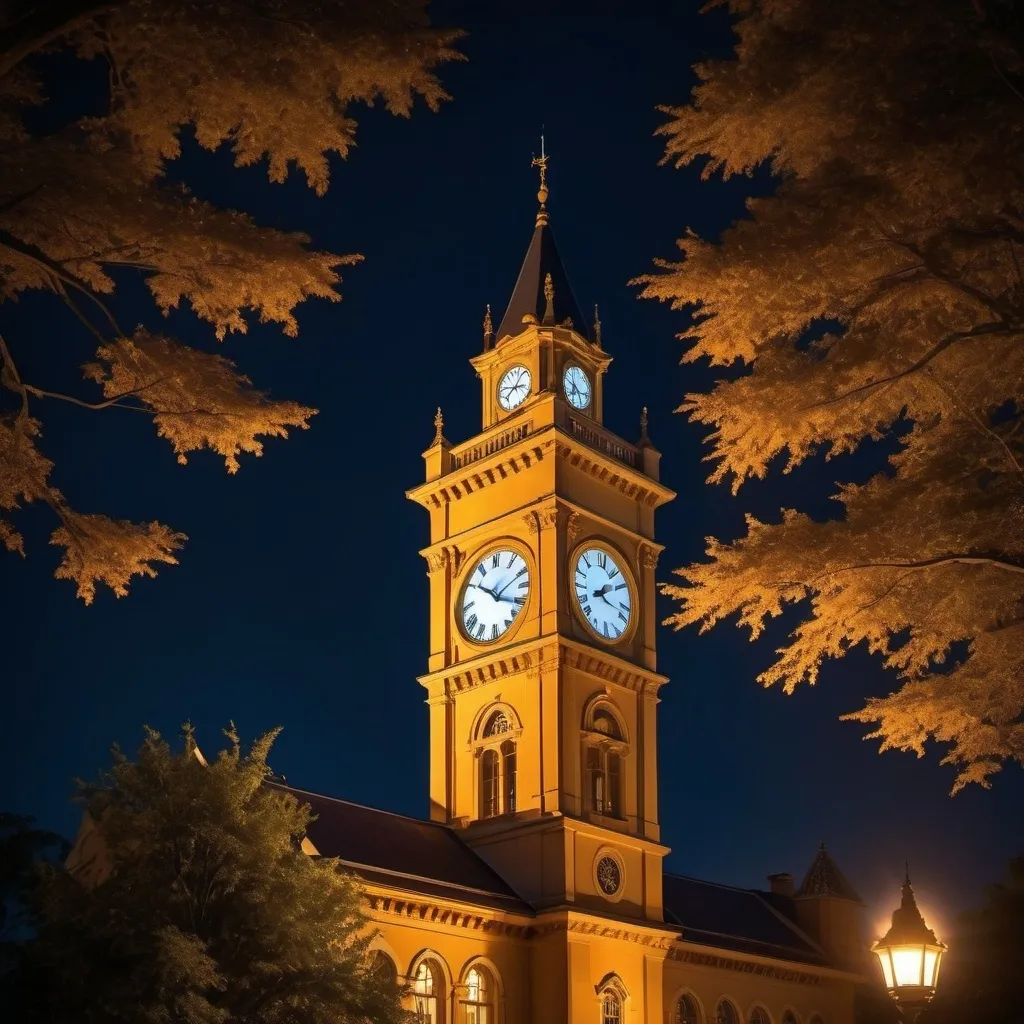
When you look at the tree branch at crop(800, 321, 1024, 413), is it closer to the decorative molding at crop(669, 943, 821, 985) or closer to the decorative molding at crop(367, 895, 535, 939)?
the decorative molding at crop(367, 895, 535, 939)

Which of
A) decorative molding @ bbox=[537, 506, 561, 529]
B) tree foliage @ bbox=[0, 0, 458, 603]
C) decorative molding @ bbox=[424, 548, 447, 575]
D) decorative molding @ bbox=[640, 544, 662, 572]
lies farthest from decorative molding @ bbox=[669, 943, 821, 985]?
tree foliage @ bbox=[0, 0, 458, 603]

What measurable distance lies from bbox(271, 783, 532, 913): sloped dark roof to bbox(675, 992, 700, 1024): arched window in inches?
288

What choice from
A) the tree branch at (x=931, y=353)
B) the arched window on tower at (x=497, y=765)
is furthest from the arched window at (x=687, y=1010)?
the tree branch at (x=931, y=353)

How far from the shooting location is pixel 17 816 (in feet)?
128

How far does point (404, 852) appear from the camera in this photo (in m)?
39.2

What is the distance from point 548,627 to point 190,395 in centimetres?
2620

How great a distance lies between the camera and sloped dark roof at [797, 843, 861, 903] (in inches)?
2264

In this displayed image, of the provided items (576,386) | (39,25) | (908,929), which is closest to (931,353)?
(908,929)

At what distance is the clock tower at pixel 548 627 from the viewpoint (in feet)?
136

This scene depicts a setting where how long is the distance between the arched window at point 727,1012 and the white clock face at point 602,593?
11540 millimetres

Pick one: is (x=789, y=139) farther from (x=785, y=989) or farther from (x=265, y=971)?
(x=785, y=989)

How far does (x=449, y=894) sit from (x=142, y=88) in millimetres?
26042

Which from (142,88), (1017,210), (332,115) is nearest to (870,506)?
(1017,210)

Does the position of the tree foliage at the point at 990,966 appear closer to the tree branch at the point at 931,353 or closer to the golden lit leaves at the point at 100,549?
the tree branch at the point at 931,353
